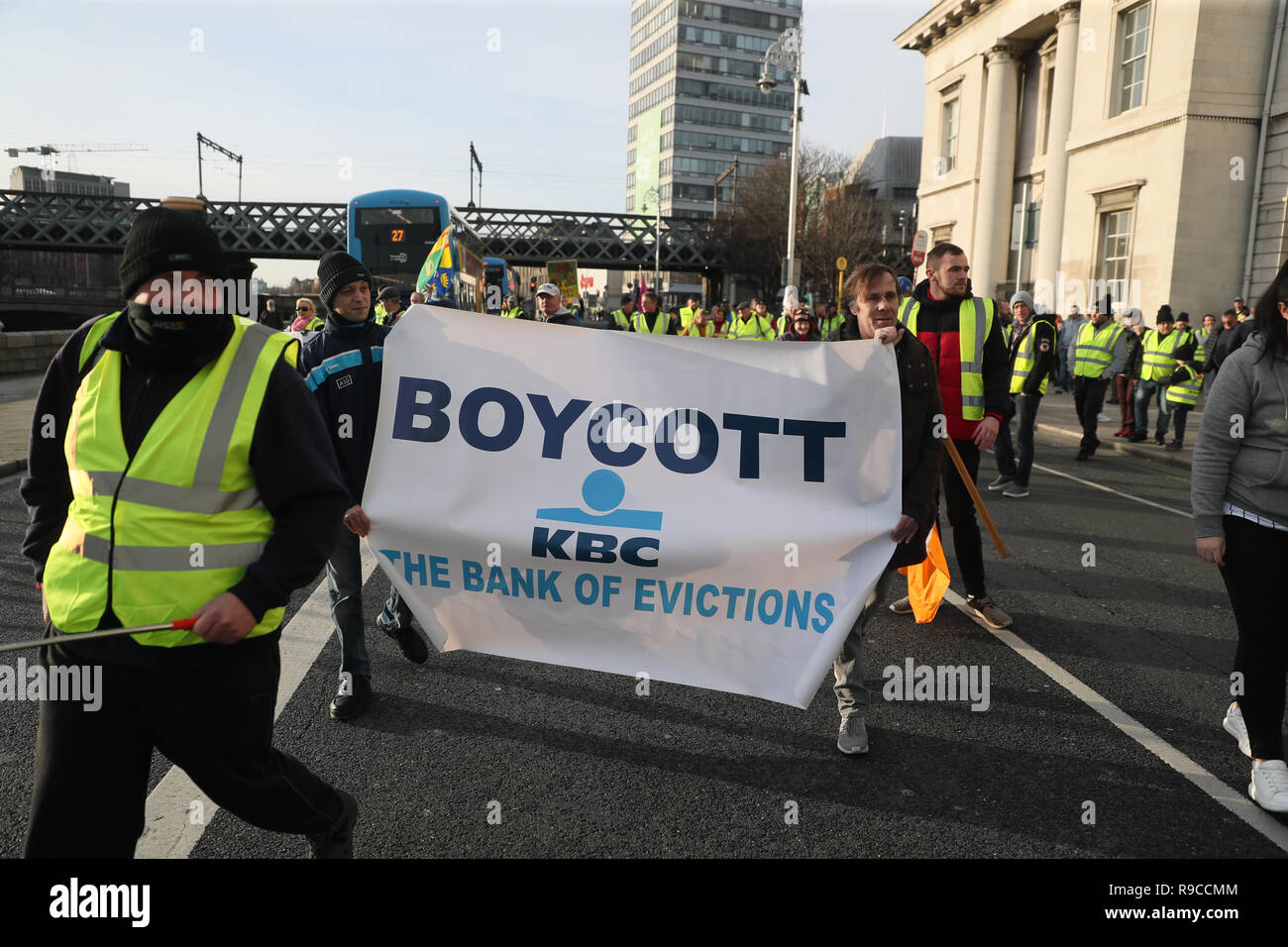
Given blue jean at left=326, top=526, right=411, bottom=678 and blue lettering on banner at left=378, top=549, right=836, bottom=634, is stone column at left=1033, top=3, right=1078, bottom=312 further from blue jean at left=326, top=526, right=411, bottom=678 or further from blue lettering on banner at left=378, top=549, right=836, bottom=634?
blue jean at left=326, top=526, right=411, bottom=678

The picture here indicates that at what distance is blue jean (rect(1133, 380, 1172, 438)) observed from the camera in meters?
14.3

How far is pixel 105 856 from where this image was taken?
2234mm

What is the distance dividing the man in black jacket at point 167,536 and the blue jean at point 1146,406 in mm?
14383

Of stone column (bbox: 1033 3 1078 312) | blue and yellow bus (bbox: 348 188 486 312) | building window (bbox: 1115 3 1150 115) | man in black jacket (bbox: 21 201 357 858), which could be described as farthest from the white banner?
stone column (bbox: 1033 3 1078 312)

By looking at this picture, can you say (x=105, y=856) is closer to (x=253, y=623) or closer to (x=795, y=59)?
(x=253, y=623)

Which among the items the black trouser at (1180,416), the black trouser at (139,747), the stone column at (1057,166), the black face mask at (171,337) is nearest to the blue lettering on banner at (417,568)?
the black trouser at (139,747)

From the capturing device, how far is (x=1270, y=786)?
348 centimetres

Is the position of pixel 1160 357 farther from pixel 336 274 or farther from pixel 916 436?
pixel 336 274

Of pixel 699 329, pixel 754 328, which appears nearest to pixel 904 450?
pixel 754 328

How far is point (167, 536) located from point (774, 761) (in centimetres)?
250

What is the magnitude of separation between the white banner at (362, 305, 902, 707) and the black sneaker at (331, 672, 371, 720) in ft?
2.11

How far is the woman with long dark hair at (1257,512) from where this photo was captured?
3502 millimetres

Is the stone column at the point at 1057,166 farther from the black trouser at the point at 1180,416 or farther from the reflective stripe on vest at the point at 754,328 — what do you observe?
the black trouser at the point at 1180,416
